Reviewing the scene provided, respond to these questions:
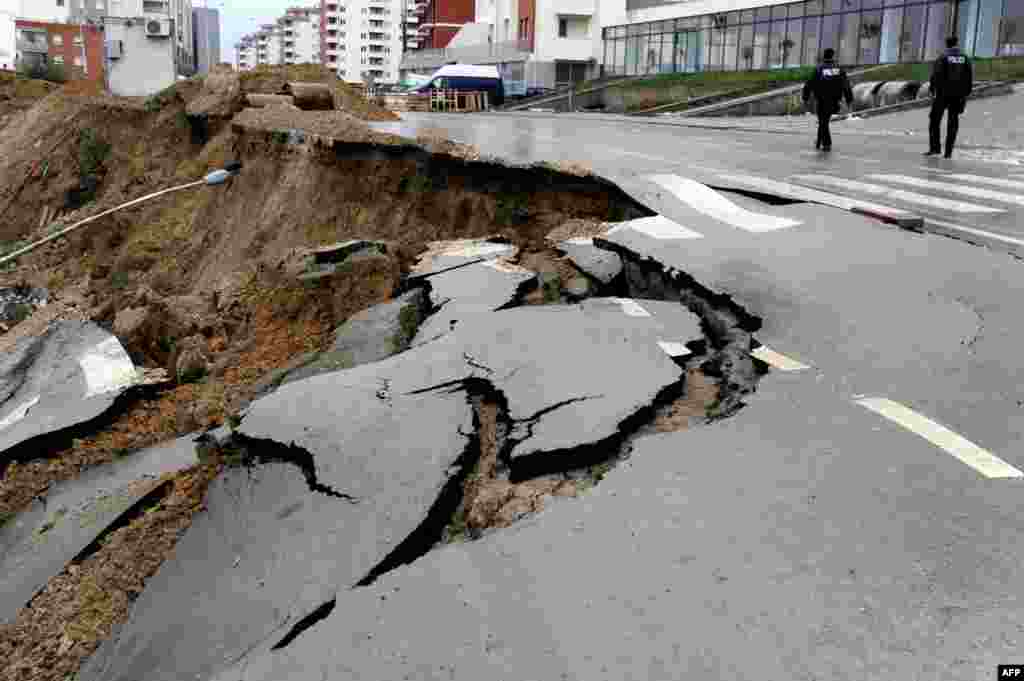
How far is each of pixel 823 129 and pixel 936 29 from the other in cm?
2364

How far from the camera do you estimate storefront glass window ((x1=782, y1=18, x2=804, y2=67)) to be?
4322 centimetres

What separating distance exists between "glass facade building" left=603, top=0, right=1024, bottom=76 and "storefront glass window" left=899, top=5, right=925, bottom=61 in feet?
0.13

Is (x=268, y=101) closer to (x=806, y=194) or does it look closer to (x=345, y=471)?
(x=806, y=194)

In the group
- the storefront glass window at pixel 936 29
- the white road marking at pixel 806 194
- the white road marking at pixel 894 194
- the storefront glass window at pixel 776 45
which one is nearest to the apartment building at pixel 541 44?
the storefront glass window at pixel 776 45

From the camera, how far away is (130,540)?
213 inches

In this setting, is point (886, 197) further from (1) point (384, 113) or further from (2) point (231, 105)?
(1) point (384, 113)

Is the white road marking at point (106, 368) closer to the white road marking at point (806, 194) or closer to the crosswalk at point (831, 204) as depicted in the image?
the crosswalk at point (831, 204)

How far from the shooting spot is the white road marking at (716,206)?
29.8 ft

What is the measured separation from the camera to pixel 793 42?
43750mm

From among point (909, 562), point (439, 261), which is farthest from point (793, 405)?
point (439, 261)

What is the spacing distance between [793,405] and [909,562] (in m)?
1.56

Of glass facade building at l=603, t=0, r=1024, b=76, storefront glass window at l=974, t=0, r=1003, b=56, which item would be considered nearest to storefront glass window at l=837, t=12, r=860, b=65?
glass facade building at l=603, t=0, r=1024, b=76

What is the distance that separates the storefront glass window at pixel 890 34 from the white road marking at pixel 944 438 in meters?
38.1

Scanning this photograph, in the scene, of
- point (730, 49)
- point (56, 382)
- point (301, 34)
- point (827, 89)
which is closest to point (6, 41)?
point (730, 49)
